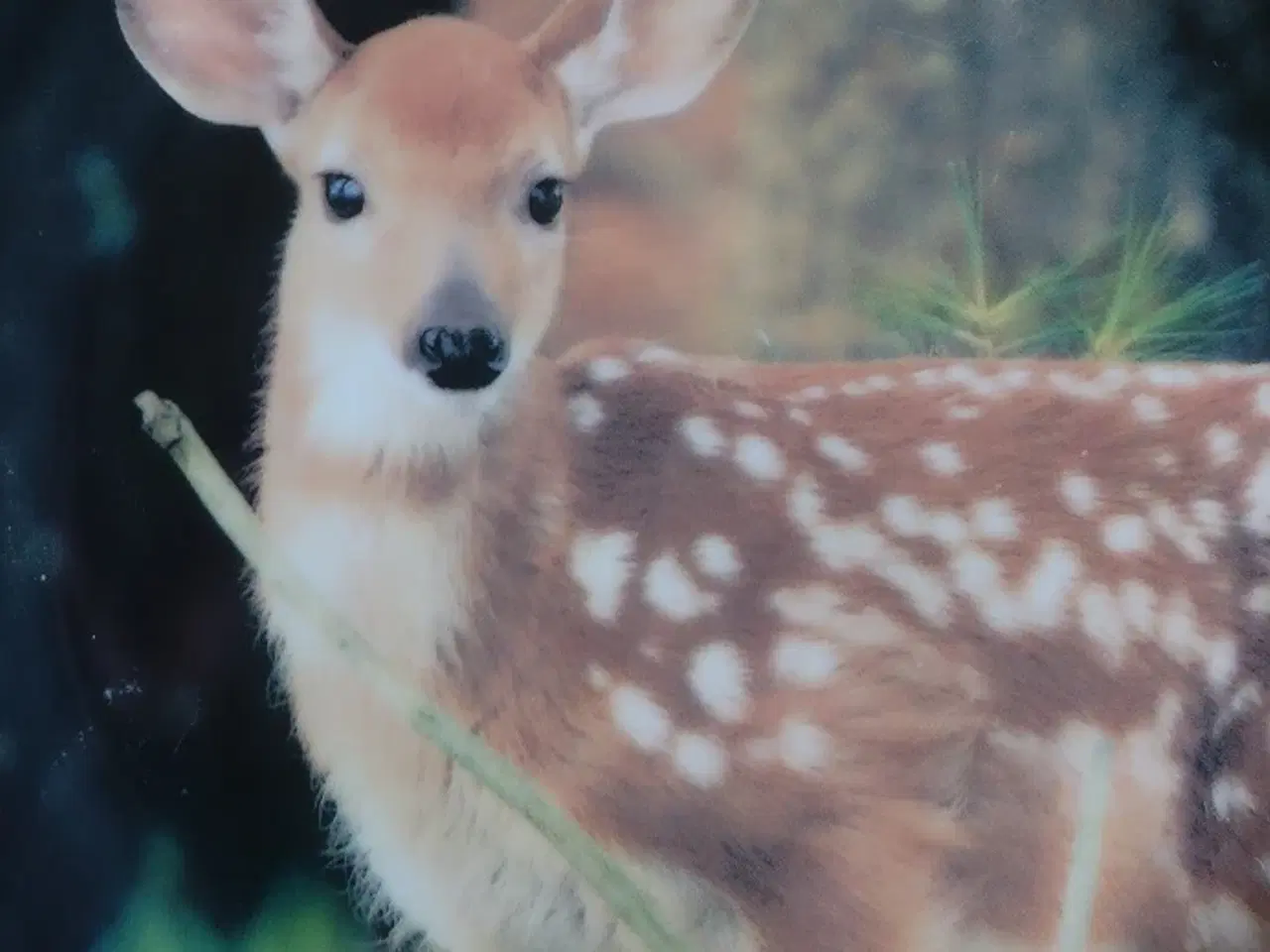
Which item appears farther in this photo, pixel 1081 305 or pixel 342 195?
pixel 1081 305

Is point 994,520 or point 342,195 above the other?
point 342,195

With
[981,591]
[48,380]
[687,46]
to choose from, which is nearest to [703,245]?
[687,46]

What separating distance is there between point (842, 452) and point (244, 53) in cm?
36

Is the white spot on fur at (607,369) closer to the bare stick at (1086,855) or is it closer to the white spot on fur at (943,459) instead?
the white spot on fur at (943,459)

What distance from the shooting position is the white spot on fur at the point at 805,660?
2.27 ft

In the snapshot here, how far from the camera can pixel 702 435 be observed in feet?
2.36

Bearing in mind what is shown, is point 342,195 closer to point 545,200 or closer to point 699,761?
point 545,200

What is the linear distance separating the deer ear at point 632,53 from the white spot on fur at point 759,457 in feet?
0.55

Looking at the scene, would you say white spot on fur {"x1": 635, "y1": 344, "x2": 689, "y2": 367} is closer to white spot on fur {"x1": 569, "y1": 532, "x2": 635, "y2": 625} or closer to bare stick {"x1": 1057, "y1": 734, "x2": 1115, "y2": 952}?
white spot on fur {"x1": 569, "y1": 532, "x2": 635, "y2": 625}

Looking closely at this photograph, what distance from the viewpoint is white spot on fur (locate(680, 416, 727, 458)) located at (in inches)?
28.2

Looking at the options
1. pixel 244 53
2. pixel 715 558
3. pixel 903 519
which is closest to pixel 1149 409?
pixel 903 519

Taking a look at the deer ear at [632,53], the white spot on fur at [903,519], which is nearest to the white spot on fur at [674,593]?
the white spot on fur at [903,519]

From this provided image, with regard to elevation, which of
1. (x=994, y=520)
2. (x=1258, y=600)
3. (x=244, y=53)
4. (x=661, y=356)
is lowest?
(x=1258, y=600)

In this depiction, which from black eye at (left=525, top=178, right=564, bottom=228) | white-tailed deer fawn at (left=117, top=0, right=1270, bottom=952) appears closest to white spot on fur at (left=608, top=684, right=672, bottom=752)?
white-tailed deer fawn at (left=117, top=0, right=1270, bottom=952)
